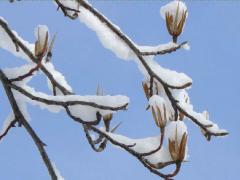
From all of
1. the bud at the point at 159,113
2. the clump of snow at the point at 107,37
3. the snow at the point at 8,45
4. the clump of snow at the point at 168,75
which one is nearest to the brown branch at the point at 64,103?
the bud at the point at 159,113

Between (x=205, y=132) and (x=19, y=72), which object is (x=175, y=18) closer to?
(x=205, y=132)

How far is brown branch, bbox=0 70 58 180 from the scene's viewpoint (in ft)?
8.53

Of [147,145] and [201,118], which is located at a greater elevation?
[201,118]

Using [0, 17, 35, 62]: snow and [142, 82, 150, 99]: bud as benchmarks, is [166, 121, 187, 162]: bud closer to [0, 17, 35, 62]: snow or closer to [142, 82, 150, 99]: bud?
[142, 82, 150, 99]: bud

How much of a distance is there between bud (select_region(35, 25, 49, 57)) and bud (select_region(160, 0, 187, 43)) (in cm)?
70

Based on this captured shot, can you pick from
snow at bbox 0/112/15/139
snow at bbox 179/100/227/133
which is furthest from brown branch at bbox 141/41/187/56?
snow at bbox 0/112/15/139

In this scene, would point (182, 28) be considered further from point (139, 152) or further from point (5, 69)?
point (5, 69)

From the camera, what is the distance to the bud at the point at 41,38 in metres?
2.51

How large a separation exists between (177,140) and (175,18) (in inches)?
29.0

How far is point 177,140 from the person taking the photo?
2.43 meters

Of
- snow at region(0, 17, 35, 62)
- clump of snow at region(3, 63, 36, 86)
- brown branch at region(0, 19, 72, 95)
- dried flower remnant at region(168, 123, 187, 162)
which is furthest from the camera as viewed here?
snow at region(0, 17, 35, 62)

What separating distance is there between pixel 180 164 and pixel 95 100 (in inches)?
18.6

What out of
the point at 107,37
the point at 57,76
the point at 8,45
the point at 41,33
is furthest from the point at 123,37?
the point at 41,33

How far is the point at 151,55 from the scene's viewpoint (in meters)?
3.22
